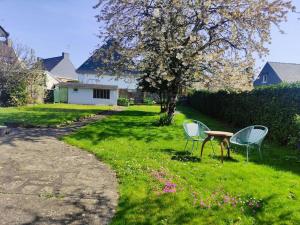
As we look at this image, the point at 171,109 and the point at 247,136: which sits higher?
the point at 171,109

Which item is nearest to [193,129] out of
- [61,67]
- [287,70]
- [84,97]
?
[84,97]

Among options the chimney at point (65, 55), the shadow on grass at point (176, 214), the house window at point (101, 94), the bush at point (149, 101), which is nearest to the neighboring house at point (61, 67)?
the chimney at point (65, 55)

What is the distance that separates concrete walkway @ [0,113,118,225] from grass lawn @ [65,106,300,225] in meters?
0.36

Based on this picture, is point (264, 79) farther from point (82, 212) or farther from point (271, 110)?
point (82, 212)

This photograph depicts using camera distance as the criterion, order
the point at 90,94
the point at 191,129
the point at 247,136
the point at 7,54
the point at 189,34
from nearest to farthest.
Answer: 1. the point at 247,136
2. the point at 191,129
3. the point at 189,34
4. the point at 7,54
5. the point at 90,94

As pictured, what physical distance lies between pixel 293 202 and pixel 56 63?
5963cm

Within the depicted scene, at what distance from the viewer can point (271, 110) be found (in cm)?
1456

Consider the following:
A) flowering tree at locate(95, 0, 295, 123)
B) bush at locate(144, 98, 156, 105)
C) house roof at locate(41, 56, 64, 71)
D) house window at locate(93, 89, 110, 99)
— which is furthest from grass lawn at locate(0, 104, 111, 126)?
house roof at locate(41, 56, 64, 71)

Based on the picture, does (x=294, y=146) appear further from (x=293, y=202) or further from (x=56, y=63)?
(x=56, y=63)

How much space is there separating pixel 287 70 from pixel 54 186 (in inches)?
1736

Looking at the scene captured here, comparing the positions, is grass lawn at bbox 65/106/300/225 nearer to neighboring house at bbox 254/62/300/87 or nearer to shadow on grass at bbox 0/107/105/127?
shadow on grass at bbox 0/107/105/127

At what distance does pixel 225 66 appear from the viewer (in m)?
18.1

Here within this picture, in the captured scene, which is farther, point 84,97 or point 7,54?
point 84,97

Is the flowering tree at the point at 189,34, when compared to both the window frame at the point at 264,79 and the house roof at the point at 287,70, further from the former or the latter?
the window frame at the point at 264,79
